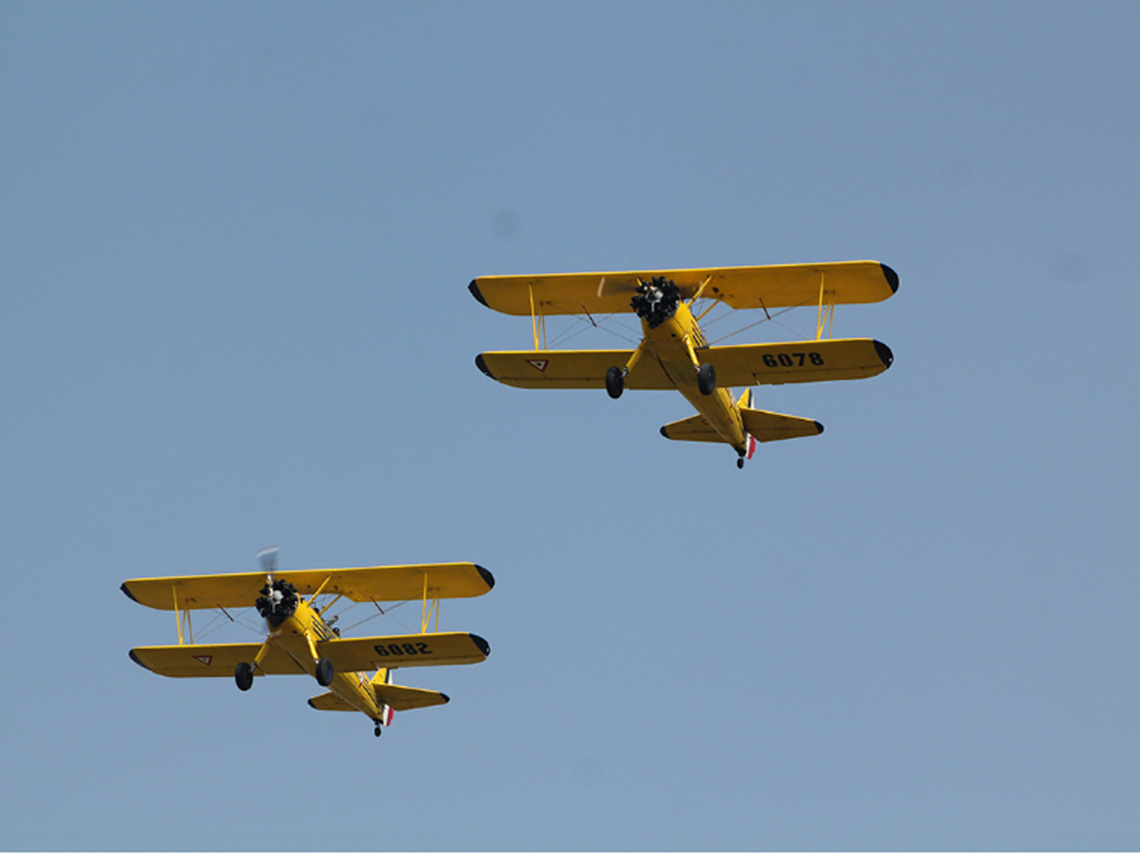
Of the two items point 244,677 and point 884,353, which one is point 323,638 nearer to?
point 244,677

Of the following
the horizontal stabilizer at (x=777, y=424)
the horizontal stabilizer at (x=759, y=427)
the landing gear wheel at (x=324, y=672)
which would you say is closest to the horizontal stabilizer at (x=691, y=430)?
the horizontal stabilizer at (x=759, y=427)

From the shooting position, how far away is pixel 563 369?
3044cm

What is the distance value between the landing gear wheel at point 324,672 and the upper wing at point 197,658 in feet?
2.92

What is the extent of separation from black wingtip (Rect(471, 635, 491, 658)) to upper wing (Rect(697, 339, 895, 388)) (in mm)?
6493

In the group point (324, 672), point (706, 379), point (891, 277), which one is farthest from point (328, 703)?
point (891, 277)

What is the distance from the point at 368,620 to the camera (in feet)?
109

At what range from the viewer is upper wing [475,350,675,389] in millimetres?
29516

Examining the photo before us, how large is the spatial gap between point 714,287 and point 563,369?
118 inches

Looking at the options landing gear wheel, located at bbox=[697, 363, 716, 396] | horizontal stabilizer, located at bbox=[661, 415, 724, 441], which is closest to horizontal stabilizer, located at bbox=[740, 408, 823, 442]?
horizontal stabilizer, located at bbox=[661, 415, 724, 441]

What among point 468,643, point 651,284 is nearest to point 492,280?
point 651,284

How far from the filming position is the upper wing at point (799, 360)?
28.5 m

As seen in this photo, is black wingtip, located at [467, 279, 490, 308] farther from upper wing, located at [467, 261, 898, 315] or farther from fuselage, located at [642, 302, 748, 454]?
fuselage, located at [642, 302, 748, 454]

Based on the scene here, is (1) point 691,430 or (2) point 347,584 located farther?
(1) point 691,430

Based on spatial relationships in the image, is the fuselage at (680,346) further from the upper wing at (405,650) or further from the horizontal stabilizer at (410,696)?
the horizontal stabilizer at (410,696)
